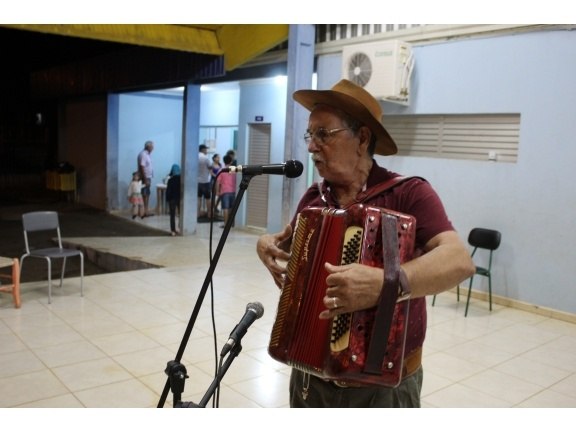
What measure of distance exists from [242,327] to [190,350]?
2578mm

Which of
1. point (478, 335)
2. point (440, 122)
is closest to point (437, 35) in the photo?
point (440, 122)

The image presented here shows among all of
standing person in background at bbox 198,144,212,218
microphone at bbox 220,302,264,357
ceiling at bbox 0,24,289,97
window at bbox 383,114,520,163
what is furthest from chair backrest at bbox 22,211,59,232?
microphone at bbox 220,302,264,357

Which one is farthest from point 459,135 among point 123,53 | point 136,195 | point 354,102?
point 123,53

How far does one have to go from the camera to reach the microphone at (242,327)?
1542 mm

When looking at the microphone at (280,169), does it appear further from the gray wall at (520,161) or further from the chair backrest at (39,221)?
the chair backrest at (39,221)

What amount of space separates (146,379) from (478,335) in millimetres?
2767

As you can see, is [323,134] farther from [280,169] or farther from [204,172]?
[204,172]

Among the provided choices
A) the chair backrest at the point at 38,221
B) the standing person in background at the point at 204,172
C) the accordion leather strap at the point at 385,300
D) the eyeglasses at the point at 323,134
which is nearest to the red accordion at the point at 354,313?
the accordion leather strap at the point at 385,300

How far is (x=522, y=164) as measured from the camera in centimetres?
528

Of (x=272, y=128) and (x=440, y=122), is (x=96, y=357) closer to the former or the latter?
(x=440, y=122)

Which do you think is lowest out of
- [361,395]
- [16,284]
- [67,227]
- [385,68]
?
[67,227]

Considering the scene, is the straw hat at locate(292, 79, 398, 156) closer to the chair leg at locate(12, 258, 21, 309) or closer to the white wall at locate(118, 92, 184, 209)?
the chair leg at locate(12, 258, 21, 309)

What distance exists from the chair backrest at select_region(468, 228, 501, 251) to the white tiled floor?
632 millimetres

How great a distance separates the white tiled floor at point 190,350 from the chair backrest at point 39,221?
24.7 inches
